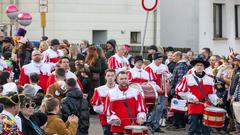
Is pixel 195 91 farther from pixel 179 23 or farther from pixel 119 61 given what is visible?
pixel 179 23

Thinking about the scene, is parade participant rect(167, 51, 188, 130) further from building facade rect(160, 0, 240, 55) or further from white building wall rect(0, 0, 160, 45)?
building facade rect(160, 0, 240, 55)

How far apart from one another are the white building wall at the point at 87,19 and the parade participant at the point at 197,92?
1751 cm

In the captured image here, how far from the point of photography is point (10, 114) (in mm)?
8203

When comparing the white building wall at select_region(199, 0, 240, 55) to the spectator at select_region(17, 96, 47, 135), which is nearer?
the spectator at select_region(17, 96, 47, 135)

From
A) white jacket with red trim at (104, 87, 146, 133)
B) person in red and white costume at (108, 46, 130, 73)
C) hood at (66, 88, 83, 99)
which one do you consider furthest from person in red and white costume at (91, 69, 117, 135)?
person in red and white costume at (108, 46, 130, 73)

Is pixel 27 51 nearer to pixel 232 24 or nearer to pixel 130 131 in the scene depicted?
pixel 130 131

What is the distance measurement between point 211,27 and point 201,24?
697mm

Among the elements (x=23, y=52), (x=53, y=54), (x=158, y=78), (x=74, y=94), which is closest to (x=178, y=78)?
(x=158, y=78)

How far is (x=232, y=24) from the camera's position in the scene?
38719 mm

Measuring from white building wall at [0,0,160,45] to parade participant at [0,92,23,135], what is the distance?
22759 mm

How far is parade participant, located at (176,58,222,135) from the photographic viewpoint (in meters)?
14.3

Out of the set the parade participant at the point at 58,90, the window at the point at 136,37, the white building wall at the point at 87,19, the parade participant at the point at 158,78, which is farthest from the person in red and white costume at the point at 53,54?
the window at the point at 136,37

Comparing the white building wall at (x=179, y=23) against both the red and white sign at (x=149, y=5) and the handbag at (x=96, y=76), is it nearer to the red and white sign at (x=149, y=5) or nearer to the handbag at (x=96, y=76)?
the handbag at (x=96, y=76)

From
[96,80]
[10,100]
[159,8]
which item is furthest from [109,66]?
[159,8]
